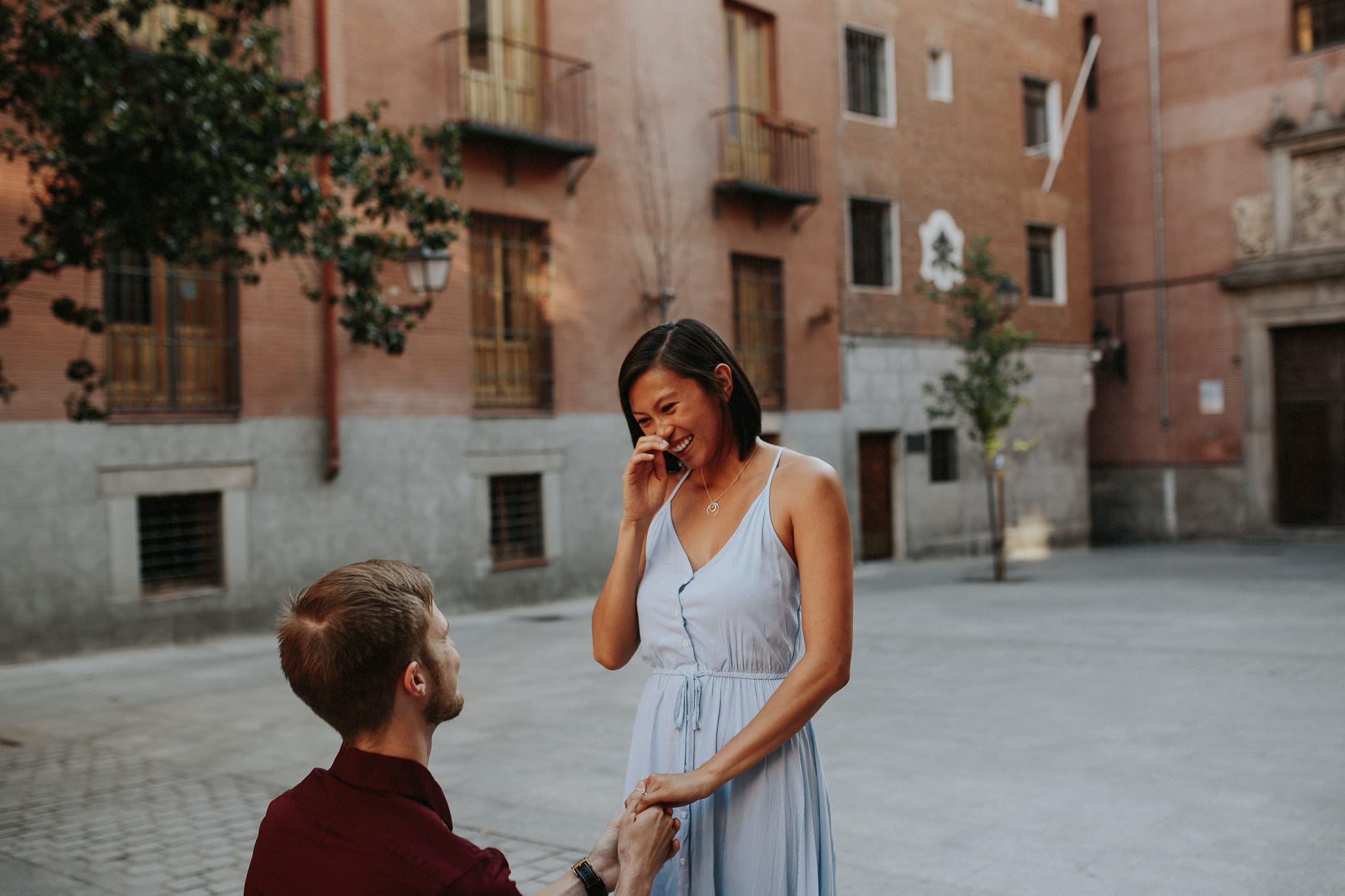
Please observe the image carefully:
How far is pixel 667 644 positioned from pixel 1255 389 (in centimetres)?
2456

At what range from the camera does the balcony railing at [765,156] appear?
18422mm

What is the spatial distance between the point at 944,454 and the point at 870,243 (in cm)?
395

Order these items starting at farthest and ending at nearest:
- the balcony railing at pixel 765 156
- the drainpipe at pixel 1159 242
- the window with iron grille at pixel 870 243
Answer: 1. the drainpipe at pixel 1159 242
2. the window with iron grille at pixel 870 243
3. the balcony railing at pixel 765 156

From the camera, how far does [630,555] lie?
8.21ft

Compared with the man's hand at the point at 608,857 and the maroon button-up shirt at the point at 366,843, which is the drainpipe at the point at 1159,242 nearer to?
the man's hand at the point at 608,857

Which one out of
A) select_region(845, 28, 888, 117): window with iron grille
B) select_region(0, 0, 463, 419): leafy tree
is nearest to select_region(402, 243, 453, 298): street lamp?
select_region(0, 0, 463, 419): leafy tree

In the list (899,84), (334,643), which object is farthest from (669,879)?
(899,84)

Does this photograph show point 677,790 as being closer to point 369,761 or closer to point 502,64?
point 369,761

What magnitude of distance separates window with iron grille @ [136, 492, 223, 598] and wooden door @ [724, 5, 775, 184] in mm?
9391

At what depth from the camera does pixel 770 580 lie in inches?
93.3

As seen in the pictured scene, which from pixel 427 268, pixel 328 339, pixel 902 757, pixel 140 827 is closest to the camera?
pixel 140 827

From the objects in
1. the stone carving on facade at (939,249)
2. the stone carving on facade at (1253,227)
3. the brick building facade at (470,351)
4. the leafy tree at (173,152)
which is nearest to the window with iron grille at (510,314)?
the brick building facade at (470,351)

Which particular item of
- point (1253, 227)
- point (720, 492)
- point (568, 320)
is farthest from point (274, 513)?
point (1253, 227)

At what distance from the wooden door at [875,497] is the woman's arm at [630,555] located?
1834 centimetres
